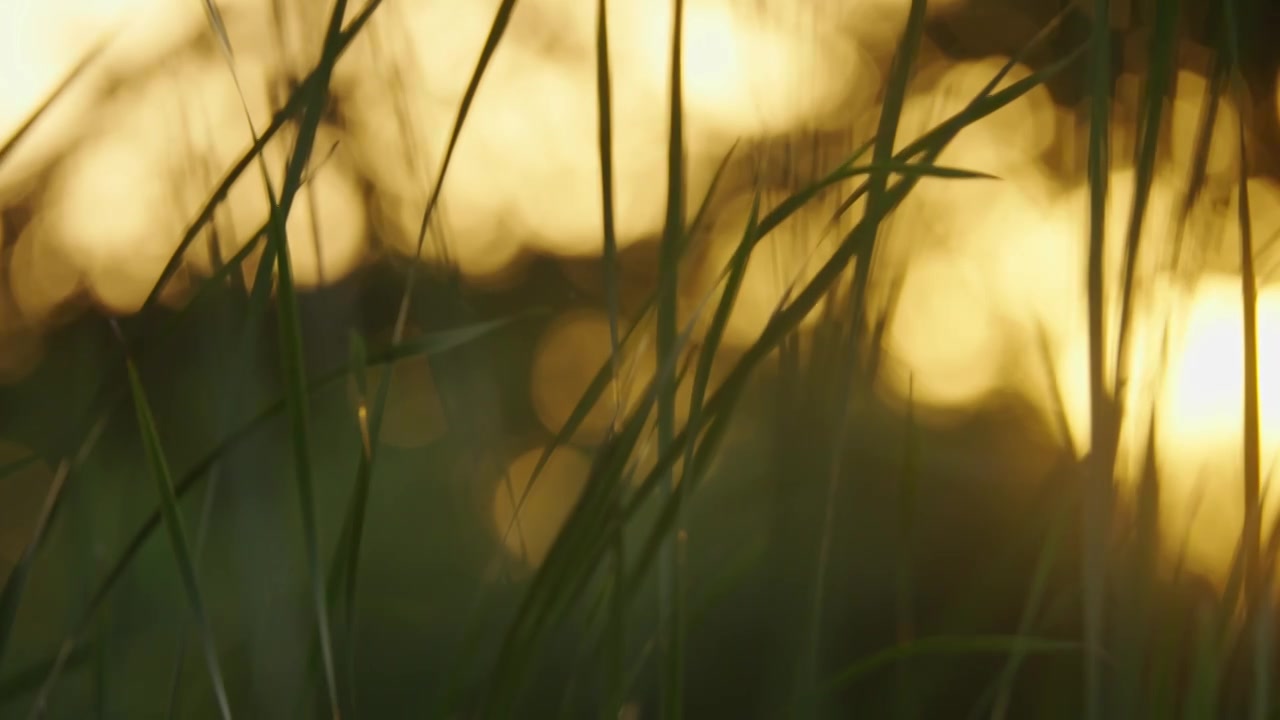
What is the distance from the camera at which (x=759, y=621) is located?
1.30 meters

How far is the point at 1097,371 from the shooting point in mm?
354

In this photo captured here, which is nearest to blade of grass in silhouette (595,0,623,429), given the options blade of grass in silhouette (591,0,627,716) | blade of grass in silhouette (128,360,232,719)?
blade of grass in silhouette (591,0,627,716)

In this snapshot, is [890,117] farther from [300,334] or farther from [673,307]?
[300,334]

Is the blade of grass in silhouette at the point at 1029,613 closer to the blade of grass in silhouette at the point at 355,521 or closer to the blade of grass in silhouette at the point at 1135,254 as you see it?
the blade of grass in silhouette at the point at 1135,254

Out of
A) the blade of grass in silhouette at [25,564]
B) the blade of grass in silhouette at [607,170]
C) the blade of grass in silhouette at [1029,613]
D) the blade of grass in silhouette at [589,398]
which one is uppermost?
the blade of grass in silhouette at [607,170]

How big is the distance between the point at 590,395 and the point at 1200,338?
0.99 feet

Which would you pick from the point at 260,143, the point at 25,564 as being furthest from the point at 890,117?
the point at 25,564

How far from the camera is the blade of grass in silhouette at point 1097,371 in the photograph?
0.35 m

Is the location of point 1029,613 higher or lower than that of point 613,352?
lower

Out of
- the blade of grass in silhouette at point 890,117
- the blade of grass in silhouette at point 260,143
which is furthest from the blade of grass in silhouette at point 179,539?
the blade of grass in silhouette at point 890,117

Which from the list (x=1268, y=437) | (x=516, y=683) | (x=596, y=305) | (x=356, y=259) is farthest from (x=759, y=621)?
(x=516, y=683)

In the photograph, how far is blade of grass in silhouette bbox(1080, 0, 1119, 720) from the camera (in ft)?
1.14

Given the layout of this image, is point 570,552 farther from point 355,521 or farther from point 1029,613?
point 1029,613

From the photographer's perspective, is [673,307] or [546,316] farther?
[546,316]
